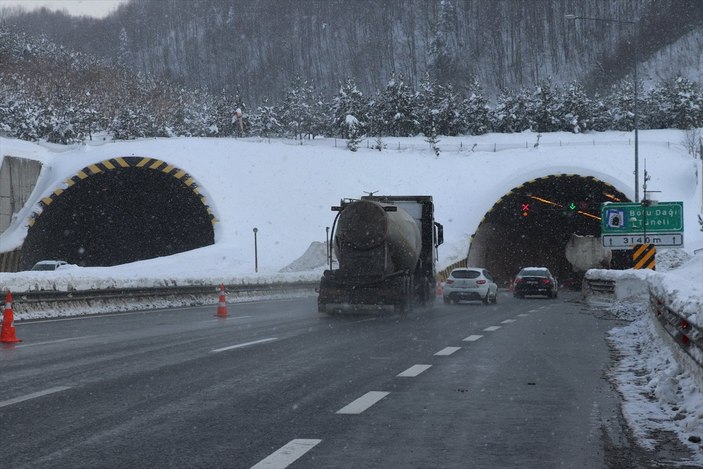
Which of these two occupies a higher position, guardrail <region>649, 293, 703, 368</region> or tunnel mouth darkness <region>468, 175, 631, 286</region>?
tunnel mouth darkness <region>468, 175, 631, 286</region>

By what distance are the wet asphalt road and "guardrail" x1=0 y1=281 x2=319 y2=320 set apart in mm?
6378

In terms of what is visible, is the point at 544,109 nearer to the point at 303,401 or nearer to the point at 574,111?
the point at 574,111

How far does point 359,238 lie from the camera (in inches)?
937

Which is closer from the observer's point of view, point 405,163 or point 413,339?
point 413,339

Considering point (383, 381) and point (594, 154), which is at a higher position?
point (594, 154)

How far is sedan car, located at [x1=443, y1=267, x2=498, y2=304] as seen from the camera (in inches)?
1350

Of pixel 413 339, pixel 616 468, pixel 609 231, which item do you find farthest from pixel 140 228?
pixel 616 468

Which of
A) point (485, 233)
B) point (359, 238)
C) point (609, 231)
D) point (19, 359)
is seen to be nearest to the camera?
point (19, 359)

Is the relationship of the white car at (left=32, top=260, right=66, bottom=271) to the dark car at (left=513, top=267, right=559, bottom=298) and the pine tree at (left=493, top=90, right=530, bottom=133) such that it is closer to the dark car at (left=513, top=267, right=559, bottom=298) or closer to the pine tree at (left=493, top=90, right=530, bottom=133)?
the dark car at (left=513, top=267, right=559, bottom=298)

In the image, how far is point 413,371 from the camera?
1123 cm

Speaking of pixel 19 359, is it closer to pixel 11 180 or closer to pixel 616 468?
pixel 616 468

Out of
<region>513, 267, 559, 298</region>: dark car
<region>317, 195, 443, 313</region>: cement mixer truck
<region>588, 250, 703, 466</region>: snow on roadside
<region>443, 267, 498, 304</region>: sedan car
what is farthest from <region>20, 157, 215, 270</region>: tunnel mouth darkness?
<region>588, 250, 703, 466</region>: snow on roadside

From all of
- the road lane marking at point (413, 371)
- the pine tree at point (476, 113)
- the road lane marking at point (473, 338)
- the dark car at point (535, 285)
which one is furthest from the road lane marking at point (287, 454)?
the pine tree at point (476, 113)

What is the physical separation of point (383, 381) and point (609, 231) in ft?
91.3
